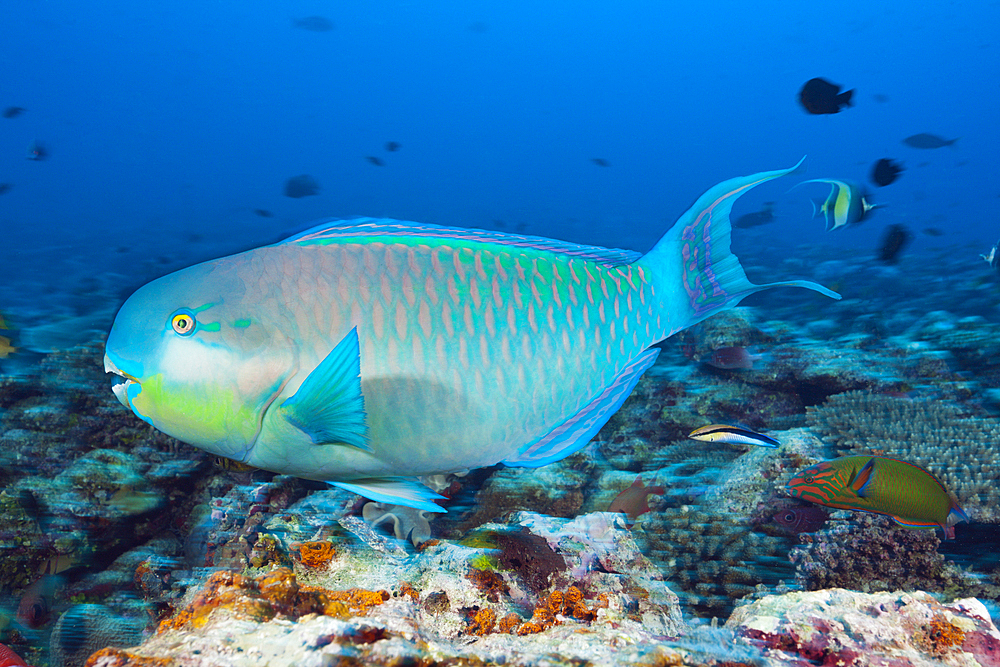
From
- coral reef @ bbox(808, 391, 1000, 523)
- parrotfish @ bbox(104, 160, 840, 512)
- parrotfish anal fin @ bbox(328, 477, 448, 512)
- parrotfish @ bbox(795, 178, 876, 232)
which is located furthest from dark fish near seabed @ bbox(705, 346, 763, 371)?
parrotfish anal fin @ bbox(328, 477, 448, 512)

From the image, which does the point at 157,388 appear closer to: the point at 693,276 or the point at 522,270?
the point at 522,270

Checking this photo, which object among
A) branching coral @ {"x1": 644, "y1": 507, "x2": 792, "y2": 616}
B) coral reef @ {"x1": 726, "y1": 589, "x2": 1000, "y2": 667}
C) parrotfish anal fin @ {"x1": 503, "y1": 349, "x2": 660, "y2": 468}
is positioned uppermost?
parrotfish anal fin @ {"x1": 503, "y1": 349, "x2": 660, "y2": 468}

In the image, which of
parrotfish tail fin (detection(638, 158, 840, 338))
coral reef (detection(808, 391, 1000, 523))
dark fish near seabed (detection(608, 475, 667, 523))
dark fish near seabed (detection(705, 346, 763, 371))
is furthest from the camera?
dark fish near seabed (detection(705, 346, 763, 371))

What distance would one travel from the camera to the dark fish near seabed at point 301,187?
28.1ft

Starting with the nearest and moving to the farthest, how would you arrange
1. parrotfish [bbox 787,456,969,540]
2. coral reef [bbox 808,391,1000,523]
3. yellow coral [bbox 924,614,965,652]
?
1. yellow coral [bbox 924,614,965,652]
2. parrotfish [bbox 787,456,969,540]
3. coral reef [bbox 808,391,1000,523]

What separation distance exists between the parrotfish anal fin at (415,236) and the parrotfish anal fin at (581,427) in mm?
311

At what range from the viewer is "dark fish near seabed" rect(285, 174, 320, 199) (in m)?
8.55

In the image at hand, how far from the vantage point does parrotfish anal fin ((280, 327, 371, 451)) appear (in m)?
0.92

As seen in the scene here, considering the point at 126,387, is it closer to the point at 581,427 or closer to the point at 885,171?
the point at 581,427

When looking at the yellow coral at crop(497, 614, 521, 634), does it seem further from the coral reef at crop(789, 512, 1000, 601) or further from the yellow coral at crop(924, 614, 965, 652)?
the coral reef at crop(789, 512, 1000, 601)

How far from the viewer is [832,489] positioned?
1.60 meters

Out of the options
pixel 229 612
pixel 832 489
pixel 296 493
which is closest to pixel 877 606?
pixel 832 489

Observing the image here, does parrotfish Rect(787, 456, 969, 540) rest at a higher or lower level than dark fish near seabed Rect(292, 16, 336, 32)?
lower

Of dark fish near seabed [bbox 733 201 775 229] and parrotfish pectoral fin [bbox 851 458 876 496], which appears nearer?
parrotfish pectoral fin [bbox 851 458 876 496]
